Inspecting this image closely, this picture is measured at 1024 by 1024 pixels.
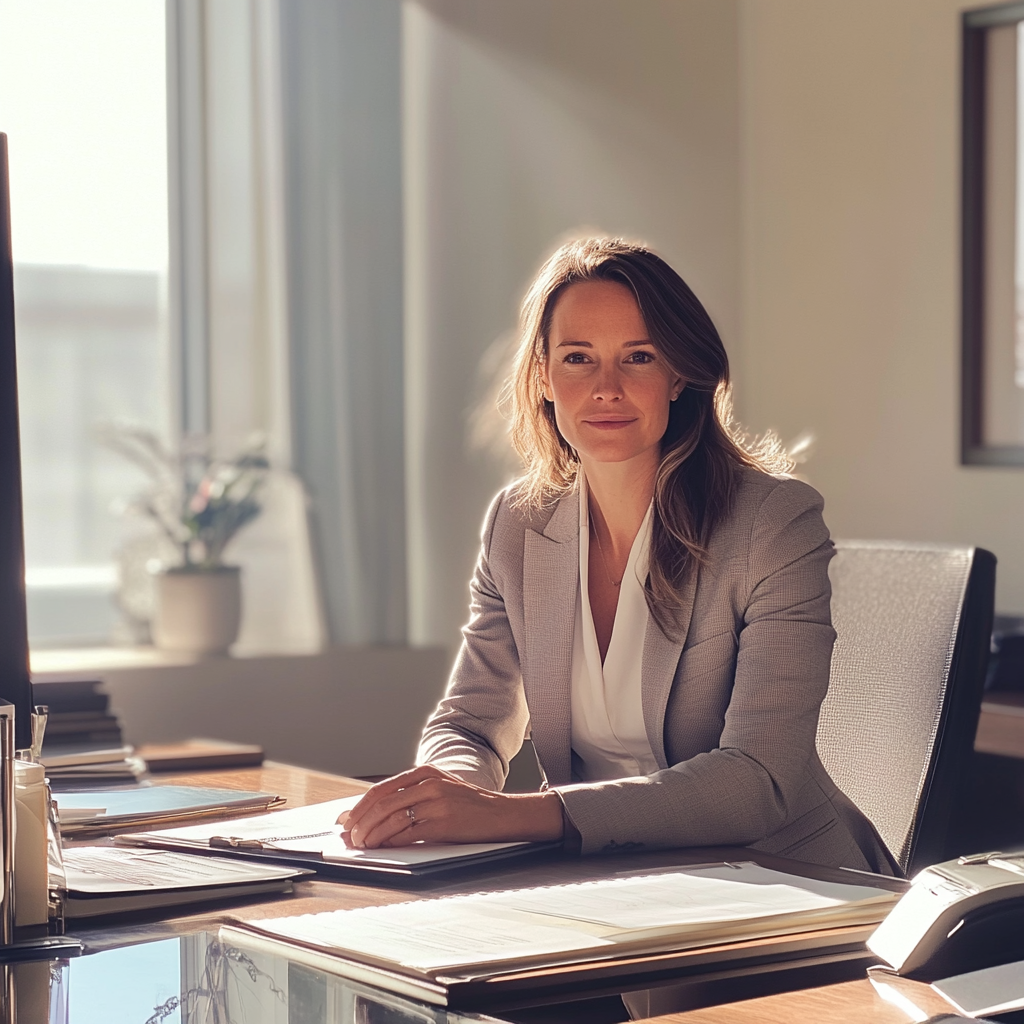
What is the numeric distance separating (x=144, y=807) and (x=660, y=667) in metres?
0.55

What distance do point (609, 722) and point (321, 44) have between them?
79.6 inches

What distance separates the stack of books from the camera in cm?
176

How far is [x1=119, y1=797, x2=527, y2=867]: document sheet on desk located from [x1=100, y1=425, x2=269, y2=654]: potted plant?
162 cm

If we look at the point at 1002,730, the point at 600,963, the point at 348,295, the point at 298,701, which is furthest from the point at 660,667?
the point at 348,295

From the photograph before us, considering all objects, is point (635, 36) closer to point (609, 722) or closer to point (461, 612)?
point (461, 612)

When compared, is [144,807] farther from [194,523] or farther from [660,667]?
[194,523]

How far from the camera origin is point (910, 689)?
5.37 feet

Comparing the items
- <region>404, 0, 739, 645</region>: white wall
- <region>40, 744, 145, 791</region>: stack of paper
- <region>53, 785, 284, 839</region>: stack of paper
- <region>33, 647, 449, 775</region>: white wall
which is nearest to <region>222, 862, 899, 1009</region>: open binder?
<region>53, 785, 284, 839</region>: stack of paper

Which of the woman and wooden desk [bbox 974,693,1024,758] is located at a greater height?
the woman

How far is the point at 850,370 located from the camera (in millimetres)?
3557

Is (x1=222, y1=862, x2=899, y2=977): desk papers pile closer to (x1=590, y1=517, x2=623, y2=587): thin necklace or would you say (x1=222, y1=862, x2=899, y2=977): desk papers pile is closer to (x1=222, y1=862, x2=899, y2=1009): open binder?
(x1=222, y1=862, x2=899, y2=1009): open binder

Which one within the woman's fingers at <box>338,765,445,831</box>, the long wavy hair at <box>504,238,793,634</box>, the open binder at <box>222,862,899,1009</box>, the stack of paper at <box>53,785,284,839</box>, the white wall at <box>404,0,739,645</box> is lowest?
the stack of paper at <box>53,785,284,839</box>

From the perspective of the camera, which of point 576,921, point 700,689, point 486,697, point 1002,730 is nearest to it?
point 576,921

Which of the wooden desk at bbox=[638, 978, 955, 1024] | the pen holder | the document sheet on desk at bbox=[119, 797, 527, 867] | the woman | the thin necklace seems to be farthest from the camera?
the thin necklace
